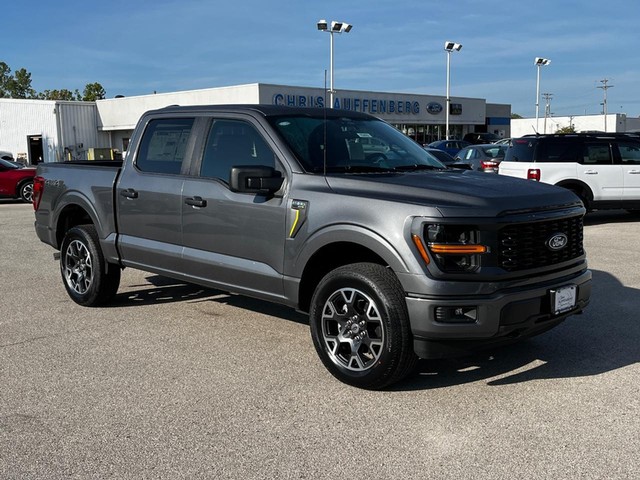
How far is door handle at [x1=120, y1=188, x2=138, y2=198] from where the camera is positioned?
20.2 ft

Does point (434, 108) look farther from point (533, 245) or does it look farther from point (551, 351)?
point (533, 245)

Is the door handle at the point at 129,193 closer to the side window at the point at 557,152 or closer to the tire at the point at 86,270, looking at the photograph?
the tire at the point at 86,270

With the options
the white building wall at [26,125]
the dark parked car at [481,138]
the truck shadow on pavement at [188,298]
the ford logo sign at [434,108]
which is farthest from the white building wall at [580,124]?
the truck shadow on pavement at [188,298]

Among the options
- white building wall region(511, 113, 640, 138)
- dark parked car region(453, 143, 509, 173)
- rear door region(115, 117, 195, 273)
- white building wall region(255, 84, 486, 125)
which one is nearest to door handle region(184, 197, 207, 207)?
rear door region(115, 117, 195, 273)

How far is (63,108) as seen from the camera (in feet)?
142

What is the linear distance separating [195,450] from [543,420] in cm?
202

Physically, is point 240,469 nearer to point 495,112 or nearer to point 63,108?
point 63,108

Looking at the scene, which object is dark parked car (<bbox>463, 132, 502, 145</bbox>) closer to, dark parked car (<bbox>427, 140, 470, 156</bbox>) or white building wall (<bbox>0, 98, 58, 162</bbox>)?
dark parked car (<bbox>427, 140, 470, 156</bbox>)

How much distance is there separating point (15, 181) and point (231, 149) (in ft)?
58.4

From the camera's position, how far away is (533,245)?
443 cm

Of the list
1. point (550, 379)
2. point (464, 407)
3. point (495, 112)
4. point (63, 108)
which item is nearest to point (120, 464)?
point (464, 407)

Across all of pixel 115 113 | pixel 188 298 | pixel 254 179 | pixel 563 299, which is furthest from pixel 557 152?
pixel 115 113

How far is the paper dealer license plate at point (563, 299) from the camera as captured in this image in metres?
4.45

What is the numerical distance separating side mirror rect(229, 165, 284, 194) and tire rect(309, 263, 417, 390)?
81 centimetres
